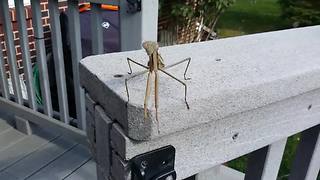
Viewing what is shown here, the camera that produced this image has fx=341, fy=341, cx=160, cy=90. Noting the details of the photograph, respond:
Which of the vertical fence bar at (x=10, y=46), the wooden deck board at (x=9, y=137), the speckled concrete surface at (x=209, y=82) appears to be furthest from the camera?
the wooden deck board at (x=9, y=137)

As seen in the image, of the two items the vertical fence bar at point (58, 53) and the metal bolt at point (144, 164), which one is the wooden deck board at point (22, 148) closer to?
the vertical fence bar at point (58, 53)

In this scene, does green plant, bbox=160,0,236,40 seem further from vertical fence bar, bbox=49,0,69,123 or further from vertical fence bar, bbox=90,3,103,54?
vertical fence bar, bbox=90,3,103,54

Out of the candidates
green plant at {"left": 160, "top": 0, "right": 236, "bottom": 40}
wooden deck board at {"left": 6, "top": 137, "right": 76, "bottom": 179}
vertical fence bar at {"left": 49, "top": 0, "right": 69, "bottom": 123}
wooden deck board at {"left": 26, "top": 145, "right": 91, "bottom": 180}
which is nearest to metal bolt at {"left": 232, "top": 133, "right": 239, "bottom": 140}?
vertical fence bar at {"left": 49, "top": 0, "right": 69, "bottom": 123}

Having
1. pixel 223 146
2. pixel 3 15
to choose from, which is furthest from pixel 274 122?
pixel 3 15

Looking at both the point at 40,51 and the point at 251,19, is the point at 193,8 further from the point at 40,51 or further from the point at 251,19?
the point at 251,19

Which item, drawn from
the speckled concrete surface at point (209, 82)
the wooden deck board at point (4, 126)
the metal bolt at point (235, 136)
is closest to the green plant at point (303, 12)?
the wooden deck board at point (4, 126)

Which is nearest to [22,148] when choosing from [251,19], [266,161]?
[266,161]
